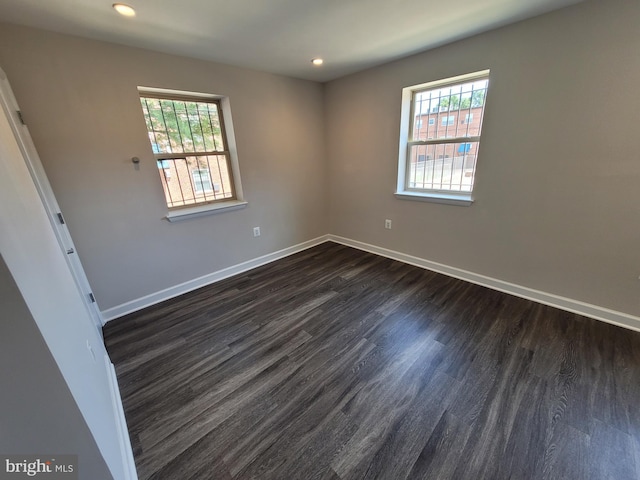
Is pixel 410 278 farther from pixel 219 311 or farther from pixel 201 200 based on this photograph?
pixel 201 200

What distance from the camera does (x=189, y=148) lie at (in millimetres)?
2770

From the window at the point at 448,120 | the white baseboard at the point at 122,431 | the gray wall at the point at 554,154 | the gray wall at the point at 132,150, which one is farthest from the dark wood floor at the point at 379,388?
the window at the point at 448,120

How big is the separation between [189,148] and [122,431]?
2492mm

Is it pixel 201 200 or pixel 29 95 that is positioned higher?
pixel 29 95

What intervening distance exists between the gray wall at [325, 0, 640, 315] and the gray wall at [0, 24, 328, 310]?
4.73ft

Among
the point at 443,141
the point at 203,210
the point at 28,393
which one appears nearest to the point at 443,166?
the point at 443,141

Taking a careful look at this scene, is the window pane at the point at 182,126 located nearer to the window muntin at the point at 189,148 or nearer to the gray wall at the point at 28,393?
the window muntin at the point at 189,148

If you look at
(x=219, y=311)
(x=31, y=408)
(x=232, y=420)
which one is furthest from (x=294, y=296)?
(x=31, y=408)

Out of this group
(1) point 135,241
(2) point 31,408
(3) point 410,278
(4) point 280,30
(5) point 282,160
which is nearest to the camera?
(2) point 31,408

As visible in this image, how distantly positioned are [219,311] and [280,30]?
8.22 feet

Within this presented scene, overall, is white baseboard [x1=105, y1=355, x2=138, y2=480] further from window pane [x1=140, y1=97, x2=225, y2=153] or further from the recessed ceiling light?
the recessed ceiling light

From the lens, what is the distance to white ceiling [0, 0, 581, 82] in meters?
1.66

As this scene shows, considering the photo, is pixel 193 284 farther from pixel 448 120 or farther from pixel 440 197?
pixel 448 120

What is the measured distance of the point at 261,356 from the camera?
1924 mm
